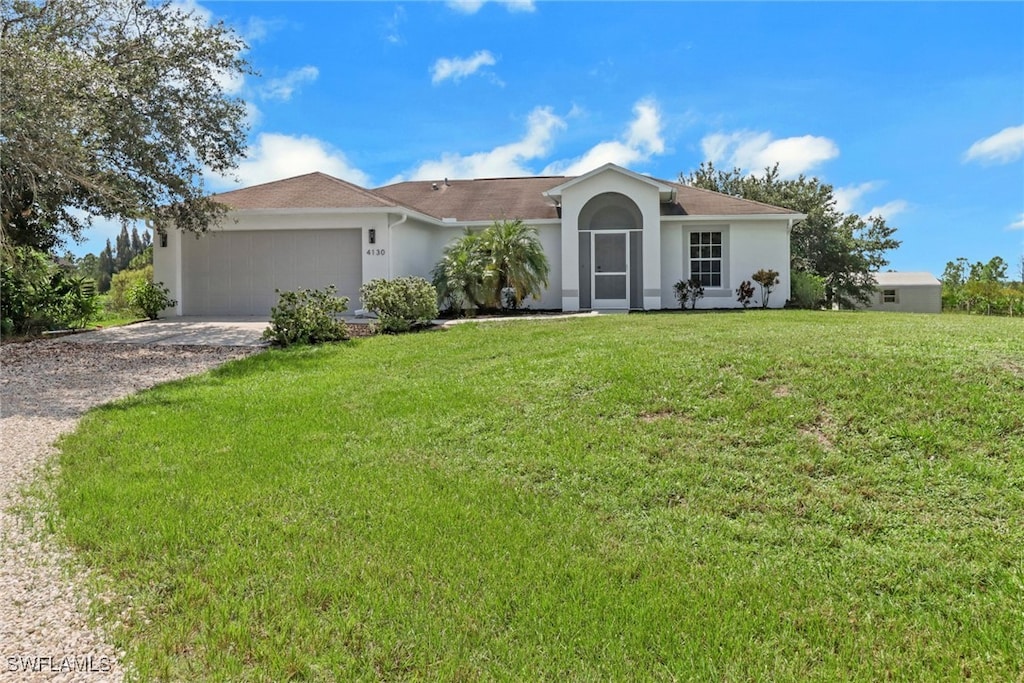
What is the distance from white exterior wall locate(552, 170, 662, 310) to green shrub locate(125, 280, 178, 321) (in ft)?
38.0

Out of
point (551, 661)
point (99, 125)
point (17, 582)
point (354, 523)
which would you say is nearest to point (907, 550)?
point (551, 661)

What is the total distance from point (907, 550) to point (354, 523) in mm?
3704

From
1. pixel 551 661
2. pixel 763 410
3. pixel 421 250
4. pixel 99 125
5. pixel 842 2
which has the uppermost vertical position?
pixel 842 2

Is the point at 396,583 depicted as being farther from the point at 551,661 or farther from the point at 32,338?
the point at 32,338

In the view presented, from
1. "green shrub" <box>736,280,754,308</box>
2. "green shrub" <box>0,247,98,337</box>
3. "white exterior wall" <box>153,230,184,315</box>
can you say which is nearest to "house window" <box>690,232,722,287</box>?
"green shrub" <box>736,280,754,308</box>

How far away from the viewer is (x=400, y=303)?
14.3 meters

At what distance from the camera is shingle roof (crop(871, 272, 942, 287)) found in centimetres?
4009

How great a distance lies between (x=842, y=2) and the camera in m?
11.2

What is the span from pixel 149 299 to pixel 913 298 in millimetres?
40954

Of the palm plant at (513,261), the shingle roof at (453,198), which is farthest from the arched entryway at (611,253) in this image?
the palm plant at (513,261)

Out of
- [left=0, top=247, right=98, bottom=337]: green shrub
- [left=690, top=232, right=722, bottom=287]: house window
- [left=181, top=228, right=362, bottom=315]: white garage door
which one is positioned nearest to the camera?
[left=0, top=247, right=98, bottom=337]: green shrub

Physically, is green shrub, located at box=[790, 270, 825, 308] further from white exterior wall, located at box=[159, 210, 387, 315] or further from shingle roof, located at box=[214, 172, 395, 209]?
shingle roof, located at box=[214, 172, 395, 209]

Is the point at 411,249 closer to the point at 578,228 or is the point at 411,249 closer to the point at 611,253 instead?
the point at 578,228

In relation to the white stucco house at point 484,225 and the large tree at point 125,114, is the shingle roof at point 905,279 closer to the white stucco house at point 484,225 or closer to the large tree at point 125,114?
the white stucco house at point 484,225
